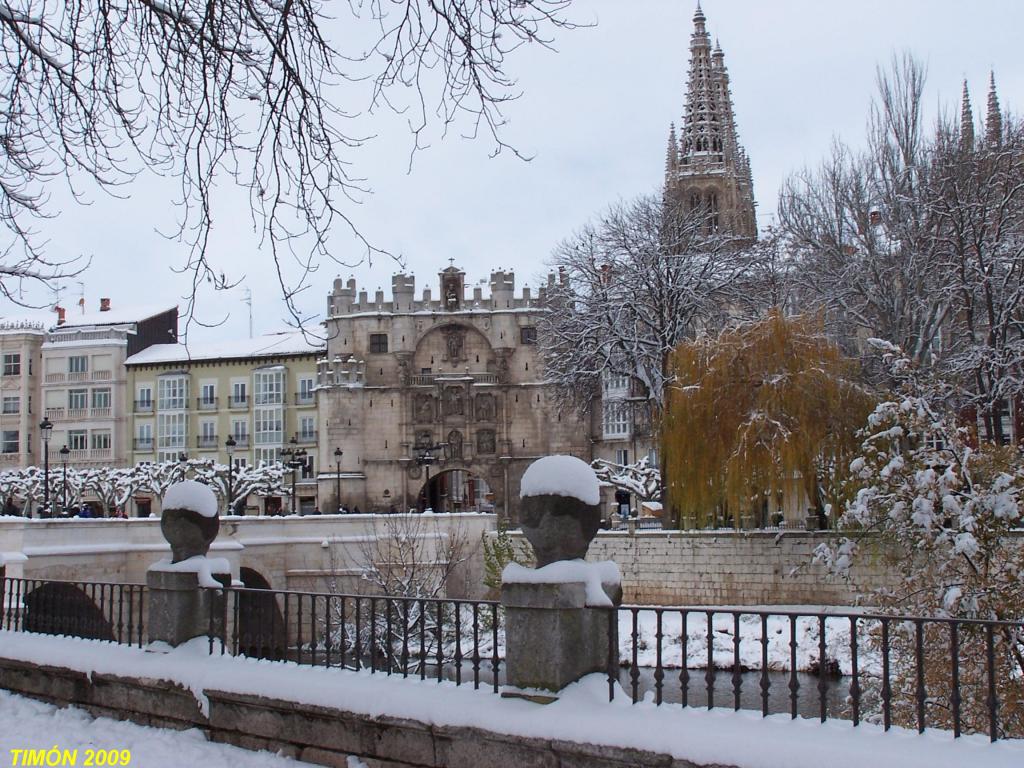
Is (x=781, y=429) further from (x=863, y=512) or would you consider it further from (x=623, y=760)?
(x=623, y=760)

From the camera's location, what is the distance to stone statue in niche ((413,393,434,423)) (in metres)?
51.0

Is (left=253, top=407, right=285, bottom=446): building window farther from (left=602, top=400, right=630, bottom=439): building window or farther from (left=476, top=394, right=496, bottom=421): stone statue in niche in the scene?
(left=602, top=400, right=630, bottom=439): building window

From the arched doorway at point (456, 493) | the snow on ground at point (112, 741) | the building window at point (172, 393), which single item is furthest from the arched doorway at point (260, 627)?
the building window at point (172, 393)

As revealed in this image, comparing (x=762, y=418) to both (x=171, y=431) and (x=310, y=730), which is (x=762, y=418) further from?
(x=171, y=431)

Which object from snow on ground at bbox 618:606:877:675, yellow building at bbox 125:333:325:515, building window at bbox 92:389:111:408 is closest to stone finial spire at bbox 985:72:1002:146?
snow on ground at bbox 618:606:877:675

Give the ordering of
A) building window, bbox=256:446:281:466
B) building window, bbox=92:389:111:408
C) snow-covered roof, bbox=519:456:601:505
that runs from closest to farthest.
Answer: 1. snow-covered roof, bbox=519:456:601:505
2. building window, bbox=256:446:281:466
3. building window, bbox=92:389:111:408

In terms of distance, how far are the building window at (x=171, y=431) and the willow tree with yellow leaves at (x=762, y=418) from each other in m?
31.3

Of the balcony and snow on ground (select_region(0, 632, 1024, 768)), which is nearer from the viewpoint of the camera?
snow on ground (select_region(0, 632, 1024, 768))

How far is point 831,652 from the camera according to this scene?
25.4m

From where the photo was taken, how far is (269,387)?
53844mm

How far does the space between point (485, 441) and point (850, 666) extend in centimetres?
3494

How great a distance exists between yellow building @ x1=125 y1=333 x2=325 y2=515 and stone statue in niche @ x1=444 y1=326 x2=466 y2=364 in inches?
254

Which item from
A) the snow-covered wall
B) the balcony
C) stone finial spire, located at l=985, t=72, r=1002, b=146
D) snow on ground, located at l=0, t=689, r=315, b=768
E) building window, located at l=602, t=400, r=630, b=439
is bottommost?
the snow-covered wall

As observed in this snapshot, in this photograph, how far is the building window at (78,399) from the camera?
180ft
